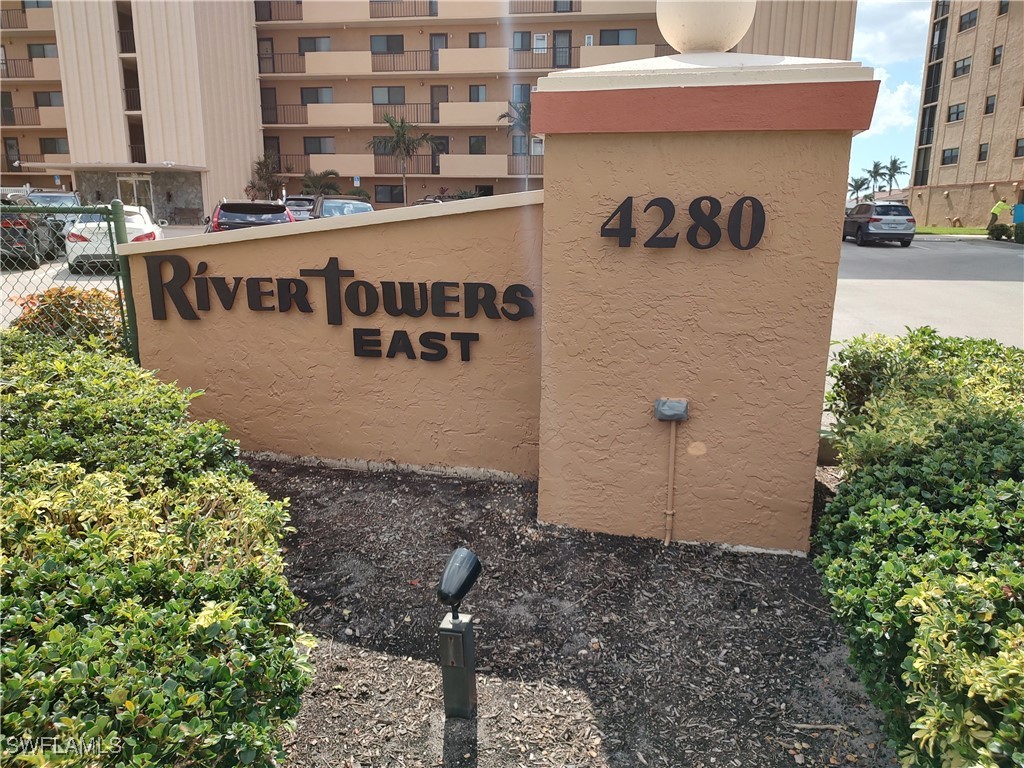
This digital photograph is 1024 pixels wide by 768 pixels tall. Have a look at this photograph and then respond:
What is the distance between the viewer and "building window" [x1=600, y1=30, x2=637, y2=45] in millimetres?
35219

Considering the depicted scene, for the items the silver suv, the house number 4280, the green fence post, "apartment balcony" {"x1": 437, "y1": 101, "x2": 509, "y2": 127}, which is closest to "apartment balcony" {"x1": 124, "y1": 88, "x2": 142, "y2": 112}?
"apartment balcony" {"x1": 437, "y1": 101, "x2": 509, "y2": 127}

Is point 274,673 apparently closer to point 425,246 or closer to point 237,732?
point 237,732

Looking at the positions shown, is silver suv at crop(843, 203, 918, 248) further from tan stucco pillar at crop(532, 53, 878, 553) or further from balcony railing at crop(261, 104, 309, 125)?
balcony railing at crop(261, 104, 309, 125)

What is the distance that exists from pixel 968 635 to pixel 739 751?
49.4 inches

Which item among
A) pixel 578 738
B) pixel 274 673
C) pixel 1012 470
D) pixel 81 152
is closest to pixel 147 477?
pixel 274 673

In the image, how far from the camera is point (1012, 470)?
2.85 m

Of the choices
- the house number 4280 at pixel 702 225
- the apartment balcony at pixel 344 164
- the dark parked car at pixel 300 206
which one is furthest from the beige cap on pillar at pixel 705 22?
the apartment balcony at pixel 344 164

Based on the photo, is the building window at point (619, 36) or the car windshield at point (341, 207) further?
the building window at point (619, 36)

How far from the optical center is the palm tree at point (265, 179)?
36553 millimetres

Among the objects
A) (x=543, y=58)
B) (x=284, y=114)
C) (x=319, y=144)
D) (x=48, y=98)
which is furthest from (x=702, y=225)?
(x=48, y=98)

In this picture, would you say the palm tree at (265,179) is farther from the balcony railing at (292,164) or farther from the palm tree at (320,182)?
the palm tree at (320,182)

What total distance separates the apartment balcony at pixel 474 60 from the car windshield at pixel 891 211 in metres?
18.8

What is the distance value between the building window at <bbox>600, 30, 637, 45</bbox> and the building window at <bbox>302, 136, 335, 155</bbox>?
1514cm

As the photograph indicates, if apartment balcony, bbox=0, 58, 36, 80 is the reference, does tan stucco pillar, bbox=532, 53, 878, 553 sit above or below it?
below
